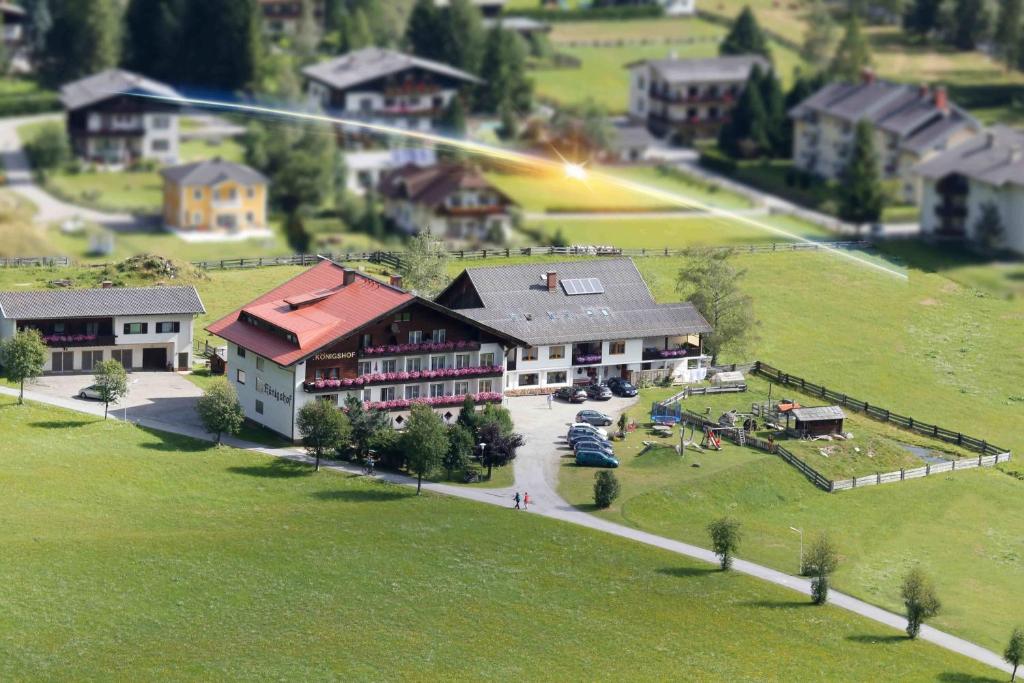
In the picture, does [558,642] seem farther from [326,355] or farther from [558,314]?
[558,314]

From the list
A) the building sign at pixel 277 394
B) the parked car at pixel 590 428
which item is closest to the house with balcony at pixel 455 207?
the parked car at pixel 590 428

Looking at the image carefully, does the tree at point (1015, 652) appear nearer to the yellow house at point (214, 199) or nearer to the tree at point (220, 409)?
the tree at point (220, 409)

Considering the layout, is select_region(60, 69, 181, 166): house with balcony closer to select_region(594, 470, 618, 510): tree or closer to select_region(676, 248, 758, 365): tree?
select_region(676, 248, 758, 365): tree

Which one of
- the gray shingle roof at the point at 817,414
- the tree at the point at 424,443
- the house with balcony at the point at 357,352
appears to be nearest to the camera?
the tree at the point at 424,443

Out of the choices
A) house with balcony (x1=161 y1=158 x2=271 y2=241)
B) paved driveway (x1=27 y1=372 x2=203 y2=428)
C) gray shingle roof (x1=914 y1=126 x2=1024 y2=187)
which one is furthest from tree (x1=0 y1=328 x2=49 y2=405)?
house with balcony (x1=161 y1=158 x2=271 y2=241)

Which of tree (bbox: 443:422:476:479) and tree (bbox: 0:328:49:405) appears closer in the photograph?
tree (bbox: 443:422:476:479)

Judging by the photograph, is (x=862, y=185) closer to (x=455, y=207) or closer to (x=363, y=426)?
(x=363, y=426)

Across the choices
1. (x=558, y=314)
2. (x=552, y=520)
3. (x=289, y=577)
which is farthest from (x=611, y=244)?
(x=289, y=577)
